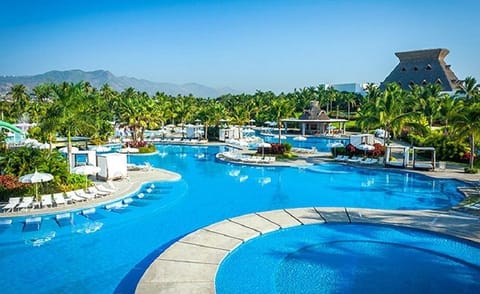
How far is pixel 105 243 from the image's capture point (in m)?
13.4

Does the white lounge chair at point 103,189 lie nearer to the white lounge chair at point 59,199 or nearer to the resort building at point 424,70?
the white lounge chair at point 59,199

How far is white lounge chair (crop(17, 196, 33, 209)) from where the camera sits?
16.5 m

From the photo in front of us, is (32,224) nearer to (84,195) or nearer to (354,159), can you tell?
(84,195)

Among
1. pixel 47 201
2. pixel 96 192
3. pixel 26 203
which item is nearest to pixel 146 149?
pixel 96 192

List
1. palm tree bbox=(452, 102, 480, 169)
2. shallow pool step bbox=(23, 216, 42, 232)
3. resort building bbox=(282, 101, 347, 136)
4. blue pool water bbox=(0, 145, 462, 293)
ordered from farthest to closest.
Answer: resort building bbox=(282, 101, 347, 136), palm tree bbox=(452, 102, 480, 169), shallow pool step bbox=(23, 216, 42, 232), blue pool water bbox=(0, 145, 462, 293)

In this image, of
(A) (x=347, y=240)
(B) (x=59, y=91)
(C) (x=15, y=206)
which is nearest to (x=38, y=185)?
(C) (x=15, y=206)

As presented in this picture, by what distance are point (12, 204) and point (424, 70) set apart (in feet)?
313

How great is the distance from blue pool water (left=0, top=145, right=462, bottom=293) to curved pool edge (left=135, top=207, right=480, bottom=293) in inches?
33.4

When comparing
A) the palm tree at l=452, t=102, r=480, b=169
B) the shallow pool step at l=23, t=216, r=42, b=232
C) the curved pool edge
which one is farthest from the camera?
the palm tree at l=452, t=102, r=480, b=169

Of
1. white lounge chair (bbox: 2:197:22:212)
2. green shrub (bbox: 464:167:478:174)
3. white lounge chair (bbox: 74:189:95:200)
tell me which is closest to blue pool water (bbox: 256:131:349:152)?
green shrub (bbox: 464:167:478:174)

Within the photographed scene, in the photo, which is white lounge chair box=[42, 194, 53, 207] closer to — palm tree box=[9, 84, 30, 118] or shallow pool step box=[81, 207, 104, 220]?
shallow pool step box=[81, 207, 104, 220]

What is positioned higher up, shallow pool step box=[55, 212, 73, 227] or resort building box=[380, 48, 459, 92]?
resort building box=[380, 48, 459, 92]

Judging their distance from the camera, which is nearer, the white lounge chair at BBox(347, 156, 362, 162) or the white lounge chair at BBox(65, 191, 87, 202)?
the white lounge chair at BBox(65, 191, 87, 202)

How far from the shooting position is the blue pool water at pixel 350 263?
10.2m
